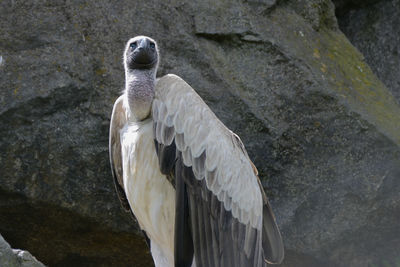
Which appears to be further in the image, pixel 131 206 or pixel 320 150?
pixel 320 150

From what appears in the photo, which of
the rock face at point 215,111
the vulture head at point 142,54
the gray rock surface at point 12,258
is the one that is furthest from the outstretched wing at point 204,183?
the rock face at point 215,111

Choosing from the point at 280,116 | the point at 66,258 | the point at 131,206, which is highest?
the point at 280,116

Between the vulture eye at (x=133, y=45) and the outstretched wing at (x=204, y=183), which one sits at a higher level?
the vulture eye at (x=133, y=45)

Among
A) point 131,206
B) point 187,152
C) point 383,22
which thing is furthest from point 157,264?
point 383,22

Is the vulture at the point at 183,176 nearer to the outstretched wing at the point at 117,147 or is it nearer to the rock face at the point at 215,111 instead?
the outstretched wing at the point at 117,147

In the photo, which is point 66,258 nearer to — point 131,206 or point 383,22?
point 131,206

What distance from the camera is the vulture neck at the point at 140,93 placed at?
13.8 feet

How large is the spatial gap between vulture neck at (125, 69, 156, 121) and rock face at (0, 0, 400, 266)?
86 centimetres

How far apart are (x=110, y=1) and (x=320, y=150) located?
1.81m

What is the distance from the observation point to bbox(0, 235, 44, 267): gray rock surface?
148 inches

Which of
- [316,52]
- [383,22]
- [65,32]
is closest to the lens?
[65,32]

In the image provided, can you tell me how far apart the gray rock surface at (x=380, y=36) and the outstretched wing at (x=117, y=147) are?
3.10m

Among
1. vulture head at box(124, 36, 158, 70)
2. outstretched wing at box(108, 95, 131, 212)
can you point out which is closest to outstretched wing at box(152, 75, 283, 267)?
vulture head at box(124, 36, 158, 70)

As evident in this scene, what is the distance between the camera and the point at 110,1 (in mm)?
5359
